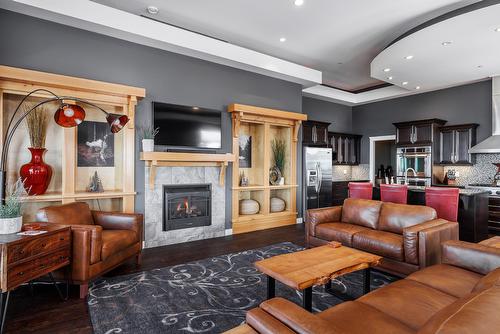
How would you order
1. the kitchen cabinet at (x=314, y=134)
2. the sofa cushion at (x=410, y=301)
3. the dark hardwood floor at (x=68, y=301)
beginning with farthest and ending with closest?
the kitchen cabinet at (x=314, y=134)
the dark hardwood floor at (x=68, y=301)
the sofa cushion at (x=410, y=301)

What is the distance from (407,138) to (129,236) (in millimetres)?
6655

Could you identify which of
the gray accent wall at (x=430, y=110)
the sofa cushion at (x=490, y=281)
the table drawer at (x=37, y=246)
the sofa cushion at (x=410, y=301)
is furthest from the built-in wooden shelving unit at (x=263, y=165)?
the sofa cushion at (x=490, y=281)

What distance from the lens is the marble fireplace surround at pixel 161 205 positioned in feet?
14.8

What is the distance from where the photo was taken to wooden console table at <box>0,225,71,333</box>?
215 cm

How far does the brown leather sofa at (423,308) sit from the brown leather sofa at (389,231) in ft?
1.44

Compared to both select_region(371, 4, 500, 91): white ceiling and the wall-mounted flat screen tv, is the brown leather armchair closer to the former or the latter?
the wall-mounted flat screen tv

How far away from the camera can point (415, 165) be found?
683 centimetres

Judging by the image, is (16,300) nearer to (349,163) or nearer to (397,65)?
(397,65)

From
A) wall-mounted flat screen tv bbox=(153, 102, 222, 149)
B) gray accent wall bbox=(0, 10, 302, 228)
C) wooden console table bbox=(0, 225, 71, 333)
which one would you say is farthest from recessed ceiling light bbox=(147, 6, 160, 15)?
wooden console table bbox=(0, 225, 71, 333)

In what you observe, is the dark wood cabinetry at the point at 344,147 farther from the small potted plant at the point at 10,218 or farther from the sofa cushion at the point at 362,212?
the small potted plant at the point at 10,218

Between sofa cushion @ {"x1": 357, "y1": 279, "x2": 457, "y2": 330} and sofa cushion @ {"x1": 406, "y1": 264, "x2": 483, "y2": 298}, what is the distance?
0.27 ft

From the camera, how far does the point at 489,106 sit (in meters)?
6.11

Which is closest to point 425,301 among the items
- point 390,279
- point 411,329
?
point 411,329

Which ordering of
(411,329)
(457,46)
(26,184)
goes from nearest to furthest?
1. (411,329)
2. (26,184)
3. (457,46)
